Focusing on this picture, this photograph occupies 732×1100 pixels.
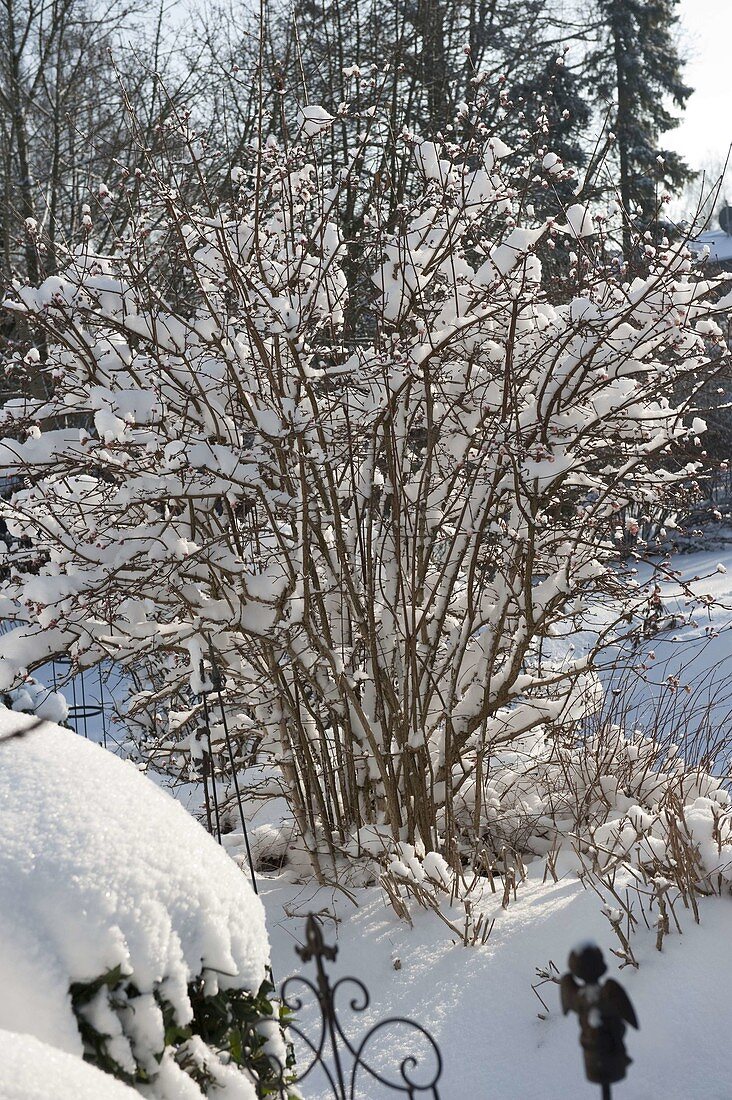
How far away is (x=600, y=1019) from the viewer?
3.77ft

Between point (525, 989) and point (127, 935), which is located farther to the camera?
point (525, 989)

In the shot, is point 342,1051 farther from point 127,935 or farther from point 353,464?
point 353,464

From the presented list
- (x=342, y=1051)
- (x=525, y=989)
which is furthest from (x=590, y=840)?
(x=342, y=1051)

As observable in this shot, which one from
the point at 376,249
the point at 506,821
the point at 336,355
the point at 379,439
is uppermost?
the point at 376,249

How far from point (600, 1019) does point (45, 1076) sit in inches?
→ 25.5

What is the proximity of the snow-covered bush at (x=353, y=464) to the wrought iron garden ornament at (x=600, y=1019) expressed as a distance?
2.20 meters

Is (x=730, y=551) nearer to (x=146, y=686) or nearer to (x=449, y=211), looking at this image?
(x=146, y=686)

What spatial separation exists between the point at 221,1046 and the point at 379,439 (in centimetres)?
250

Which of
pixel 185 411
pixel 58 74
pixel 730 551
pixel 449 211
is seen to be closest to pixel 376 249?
pixel 449 211

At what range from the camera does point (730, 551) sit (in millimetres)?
12258

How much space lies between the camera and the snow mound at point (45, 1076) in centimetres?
108

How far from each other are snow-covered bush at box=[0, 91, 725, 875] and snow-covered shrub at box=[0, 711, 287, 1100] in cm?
153

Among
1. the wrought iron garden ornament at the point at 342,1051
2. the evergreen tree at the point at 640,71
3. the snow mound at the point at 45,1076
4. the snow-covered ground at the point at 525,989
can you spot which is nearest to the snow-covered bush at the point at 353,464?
the snow-covered ground at the point at 525,989

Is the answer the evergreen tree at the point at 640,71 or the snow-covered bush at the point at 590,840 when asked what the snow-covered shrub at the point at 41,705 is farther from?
the evergreen tree at the point at 640,71
